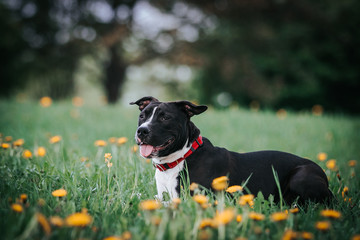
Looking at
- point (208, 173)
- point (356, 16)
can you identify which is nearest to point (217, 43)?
point (356, 16)

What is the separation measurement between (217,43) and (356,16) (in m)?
8.26

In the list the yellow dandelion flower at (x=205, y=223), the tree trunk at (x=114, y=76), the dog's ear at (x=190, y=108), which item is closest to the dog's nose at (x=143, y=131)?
the dog's ear at (x=190, y=108)

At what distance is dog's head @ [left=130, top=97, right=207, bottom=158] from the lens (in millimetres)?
2852

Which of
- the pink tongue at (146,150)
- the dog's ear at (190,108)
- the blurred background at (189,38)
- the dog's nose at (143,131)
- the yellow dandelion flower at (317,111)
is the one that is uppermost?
the blurred background at (189,38)

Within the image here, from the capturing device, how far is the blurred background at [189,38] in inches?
515

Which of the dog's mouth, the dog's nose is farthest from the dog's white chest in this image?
the dog's nose

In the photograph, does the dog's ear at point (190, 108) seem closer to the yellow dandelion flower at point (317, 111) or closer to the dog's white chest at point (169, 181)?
the dog's white chest at point (169, 181)

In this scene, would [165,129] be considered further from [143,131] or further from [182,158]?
[182,158]

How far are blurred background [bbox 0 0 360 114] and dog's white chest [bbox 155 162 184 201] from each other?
33.2ft

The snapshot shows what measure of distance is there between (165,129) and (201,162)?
0.50 m

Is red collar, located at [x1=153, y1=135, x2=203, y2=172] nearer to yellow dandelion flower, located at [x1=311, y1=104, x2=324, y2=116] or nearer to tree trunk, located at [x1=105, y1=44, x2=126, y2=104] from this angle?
yellow dandelion flower, located at [x1=311, y1=104, x2=324, y2=116]

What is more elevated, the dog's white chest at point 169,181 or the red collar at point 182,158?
the red collar at point 182,158

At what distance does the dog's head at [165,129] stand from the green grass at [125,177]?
0.34 meters

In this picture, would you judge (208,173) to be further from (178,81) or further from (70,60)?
(178,81)
